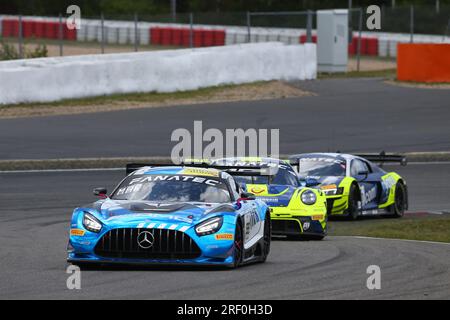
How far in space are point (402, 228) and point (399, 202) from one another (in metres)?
3.27

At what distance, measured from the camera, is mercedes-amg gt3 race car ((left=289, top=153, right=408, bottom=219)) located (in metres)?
21.4

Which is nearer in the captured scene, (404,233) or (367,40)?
(404,233)

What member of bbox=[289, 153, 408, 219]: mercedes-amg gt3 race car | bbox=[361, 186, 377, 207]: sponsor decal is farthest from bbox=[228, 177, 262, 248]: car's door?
bbox=[361, 186, 377, 207]: sponsor decal

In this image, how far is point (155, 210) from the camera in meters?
13.3

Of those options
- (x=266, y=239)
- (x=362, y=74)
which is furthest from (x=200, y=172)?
(x=362, y=74)

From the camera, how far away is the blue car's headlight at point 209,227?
13078 millimetres

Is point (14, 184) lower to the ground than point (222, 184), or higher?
lower

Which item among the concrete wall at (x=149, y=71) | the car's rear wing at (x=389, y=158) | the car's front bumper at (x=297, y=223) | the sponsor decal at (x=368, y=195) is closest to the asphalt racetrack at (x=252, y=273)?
the car's front bumper at (x=297, y=223)

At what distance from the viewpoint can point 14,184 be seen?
2408 centimetres

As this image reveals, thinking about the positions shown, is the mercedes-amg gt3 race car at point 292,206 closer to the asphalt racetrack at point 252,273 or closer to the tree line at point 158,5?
the asphalt racetrack at point 252,273

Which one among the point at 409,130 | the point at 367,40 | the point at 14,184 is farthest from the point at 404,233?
the point at 367,40

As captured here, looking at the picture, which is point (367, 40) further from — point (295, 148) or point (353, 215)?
point (353, 215)

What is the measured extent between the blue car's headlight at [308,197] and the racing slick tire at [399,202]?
462cm

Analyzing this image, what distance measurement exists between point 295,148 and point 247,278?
17501 millimetres
